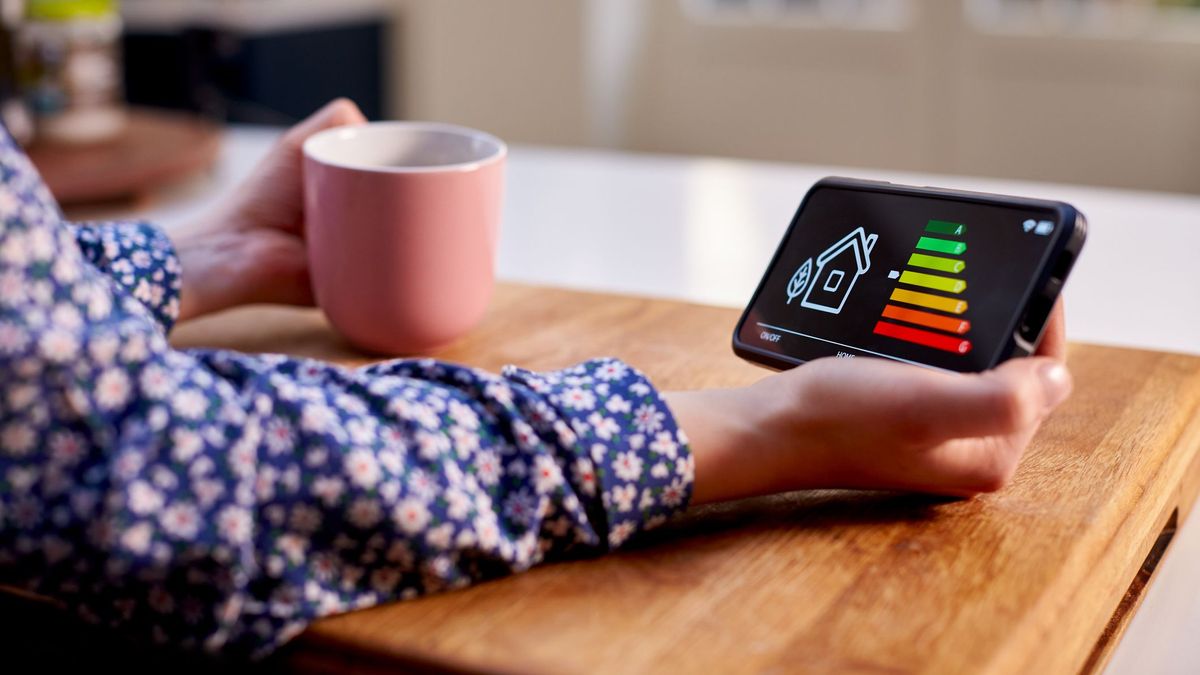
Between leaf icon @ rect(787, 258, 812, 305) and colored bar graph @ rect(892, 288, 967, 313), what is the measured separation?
0.17 feet

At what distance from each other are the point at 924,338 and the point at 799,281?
8 centimetres

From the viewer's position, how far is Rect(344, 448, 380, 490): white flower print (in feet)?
1.45

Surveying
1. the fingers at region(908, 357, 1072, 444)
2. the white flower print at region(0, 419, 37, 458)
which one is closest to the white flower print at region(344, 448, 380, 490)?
the white flower print at region(0, 419, 37, 458)

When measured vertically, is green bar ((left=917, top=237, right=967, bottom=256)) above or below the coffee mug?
above

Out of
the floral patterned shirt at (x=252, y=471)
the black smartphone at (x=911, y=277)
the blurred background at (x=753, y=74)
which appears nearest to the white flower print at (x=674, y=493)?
the floral patterned shirt at (x=252, y=471)

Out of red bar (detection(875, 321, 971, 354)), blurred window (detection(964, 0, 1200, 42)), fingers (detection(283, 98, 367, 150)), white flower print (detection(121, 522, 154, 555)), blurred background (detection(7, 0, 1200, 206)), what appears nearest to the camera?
white flower print (detection(121, 522, 154, 555))

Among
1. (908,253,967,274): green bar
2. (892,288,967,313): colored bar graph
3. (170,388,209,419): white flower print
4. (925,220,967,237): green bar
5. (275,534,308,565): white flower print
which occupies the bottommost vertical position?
(275,534,308,565): white flower print

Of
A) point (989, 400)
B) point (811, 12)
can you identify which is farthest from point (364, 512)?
point (811, 12)

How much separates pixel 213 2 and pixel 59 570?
7.25 ft

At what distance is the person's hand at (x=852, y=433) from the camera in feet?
1.57

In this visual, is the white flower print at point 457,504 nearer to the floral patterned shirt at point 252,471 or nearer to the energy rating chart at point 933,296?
the floral patterned shirt at point 252,471

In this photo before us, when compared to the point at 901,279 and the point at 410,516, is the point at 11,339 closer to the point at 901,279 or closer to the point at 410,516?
the point at 410,516

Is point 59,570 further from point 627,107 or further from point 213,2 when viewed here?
point 627,107

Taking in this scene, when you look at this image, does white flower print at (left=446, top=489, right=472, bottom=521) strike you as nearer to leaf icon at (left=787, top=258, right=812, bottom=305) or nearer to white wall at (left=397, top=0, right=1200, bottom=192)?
leaf icon at (left=787, top=258, right=812, bottom=305)
